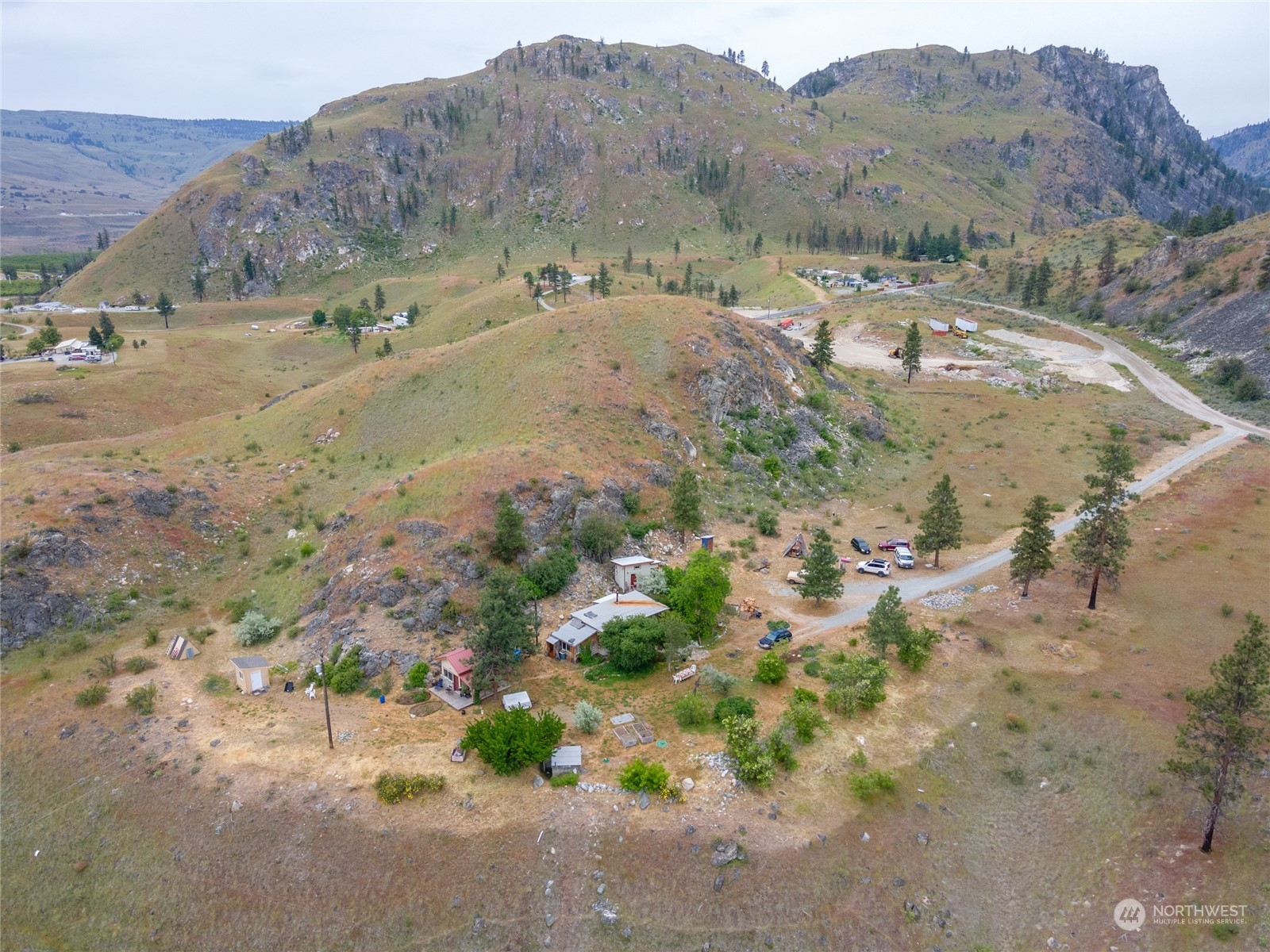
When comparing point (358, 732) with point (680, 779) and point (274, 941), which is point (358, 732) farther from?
point (680, 779)

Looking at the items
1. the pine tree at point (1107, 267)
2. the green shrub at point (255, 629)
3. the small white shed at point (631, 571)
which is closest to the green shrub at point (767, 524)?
the small white shed at point (631, 571)

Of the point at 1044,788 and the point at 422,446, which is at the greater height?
the point at 422,446

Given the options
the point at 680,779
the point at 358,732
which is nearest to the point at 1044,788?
the point at 680,779

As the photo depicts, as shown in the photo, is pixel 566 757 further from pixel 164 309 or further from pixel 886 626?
pixel 164 309

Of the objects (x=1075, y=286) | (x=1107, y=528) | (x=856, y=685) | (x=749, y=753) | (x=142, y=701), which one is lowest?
(x=142, y=701)

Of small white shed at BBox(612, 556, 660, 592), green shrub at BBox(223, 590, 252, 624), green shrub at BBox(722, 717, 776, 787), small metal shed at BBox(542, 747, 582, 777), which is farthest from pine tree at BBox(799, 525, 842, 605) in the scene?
green shrub at BBox(223, 590, 252, 624)

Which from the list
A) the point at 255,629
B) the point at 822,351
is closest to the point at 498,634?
the point at 255,629

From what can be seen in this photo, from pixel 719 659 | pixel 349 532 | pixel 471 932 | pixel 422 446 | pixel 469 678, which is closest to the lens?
pixel 471 932
